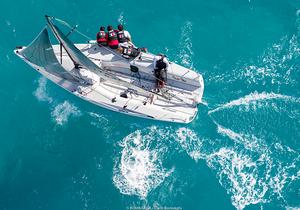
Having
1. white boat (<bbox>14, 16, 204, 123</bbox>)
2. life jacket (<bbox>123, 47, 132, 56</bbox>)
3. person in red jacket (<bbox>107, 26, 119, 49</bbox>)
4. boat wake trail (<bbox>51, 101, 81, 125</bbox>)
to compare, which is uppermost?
person in red jacket (<bbox>107, 26, 119, 49</bbox>)

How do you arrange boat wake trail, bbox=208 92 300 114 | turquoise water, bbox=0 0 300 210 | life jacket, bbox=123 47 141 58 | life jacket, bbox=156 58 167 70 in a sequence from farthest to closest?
life jacket, bbox=123 47 141 58 → boat wake trail, bbox=208 92 300 114 → life jacket, bbox=156 58 167 70 → turquoise water, bbox=0 0 300 210

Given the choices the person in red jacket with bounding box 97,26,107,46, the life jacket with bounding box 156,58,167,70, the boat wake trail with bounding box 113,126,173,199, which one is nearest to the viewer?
the boat wake trail with bounding box 113,126,173,199

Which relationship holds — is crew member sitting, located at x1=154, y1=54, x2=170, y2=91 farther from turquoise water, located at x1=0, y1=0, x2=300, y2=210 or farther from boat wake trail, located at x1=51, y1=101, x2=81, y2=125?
boat wake trail, located at x1=51, y1=101, x2=81, y2=125

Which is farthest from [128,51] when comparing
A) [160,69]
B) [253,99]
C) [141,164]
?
[253,99]

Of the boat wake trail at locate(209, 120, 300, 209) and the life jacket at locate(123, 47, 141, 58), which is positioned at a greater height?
the life jacket at locate(123, 47, 141, 58)

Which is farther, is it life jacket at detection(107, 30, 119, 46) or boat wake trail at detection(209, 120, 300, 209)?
life jacket at detection(107, 30, 119, 46)

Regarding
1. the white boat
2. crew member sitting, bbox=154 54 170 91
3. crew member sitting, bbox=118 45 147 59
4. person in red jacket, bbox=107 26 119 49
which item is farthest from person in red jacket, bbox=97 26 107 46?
crew member sitting, bbox=154 54 170 91

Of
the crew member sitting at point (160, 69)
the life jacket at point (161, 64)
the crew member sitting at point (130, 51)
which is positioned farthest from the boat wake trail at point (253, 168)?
the crew member sitting at point (130, 51)
